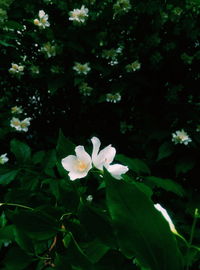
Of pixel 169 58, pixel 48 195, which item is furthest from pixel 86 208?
pixel 169 58

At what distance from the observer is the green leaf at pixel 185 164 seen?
1.68 meters

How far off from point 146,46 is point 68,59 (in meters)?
0.45

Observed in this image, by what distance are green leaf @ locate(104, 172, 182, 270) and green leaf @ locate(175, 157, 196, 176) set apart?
1.31 metres

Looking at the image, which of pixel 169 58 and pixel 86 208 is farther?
pixel 169 58

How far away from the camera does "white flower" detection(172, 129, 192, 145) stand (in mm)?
1727

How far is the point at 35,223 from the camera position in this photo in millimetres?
508

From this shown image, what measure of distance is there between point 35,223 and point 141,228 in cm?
19

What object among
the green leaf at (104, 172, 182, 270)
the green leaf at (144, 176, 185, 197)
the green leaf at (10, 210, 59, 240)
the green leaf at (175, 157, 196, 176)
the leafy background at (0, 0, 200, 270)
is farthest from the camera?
the leafy background at (0, 0, 200, 270)

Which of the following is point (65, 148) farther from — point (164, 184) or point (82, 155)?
point (164, 184)

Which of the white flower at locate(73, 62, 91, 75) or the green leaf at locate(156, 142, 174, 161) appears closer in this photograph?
the green leaf at locate(156, 142, 174, 161)

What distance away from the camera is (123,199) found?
0.40 metres

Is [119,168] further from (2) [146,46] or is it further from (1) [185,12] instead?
(1) [185,12]

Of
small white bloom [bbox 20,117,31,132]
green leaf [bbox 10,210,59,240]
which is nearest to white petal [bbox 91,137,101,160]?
green leaf [bbox 10,210,59,240]

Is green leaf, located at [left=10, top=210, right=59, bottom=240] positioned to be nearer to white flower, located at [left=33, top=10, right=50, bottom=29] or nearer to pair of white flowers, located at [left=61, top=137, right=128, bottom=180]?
pair of white flowers, located at [left=61, top=137, right=128, bottom=180]
